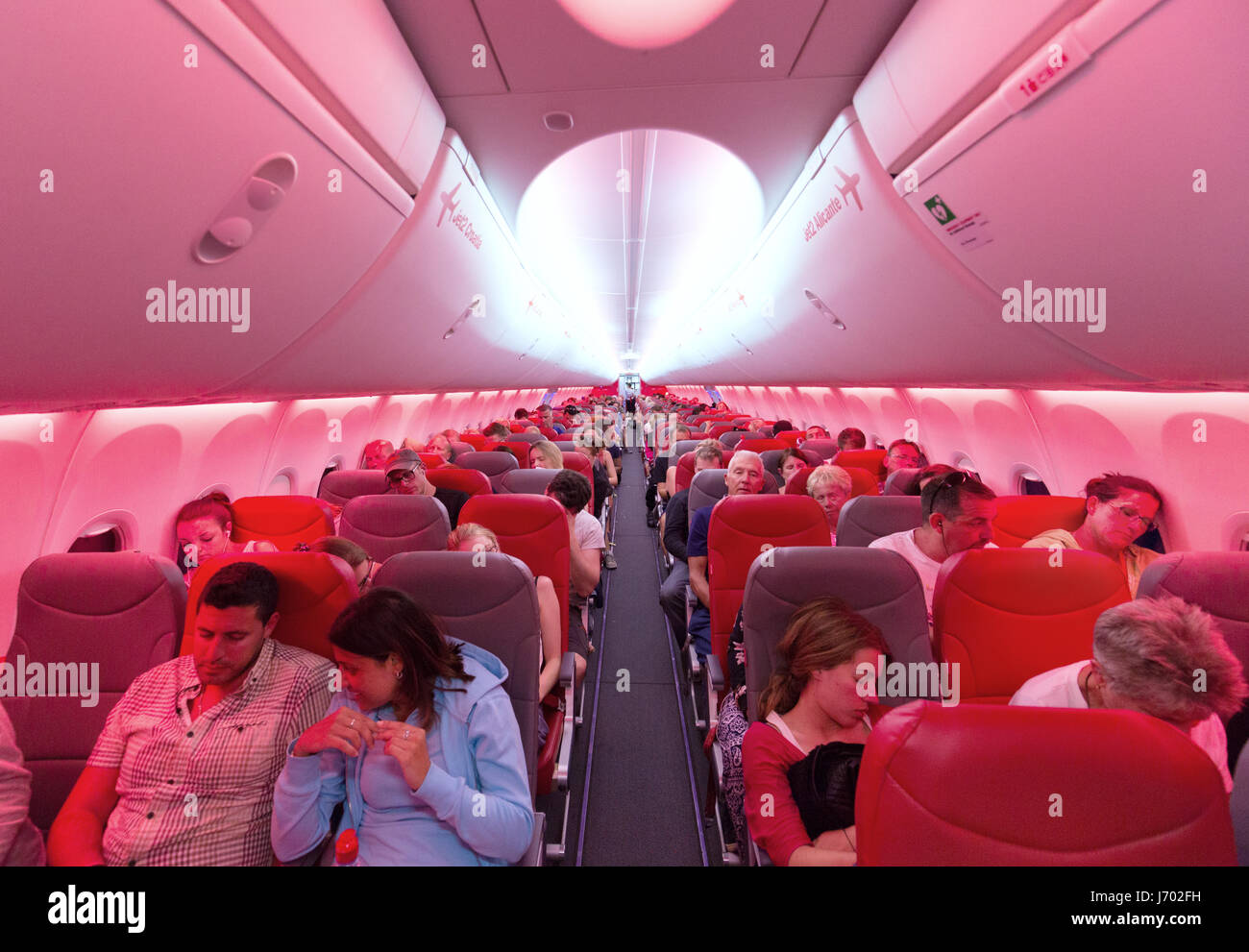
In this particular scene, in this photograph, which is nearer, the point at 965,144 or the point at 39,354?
the point at 39,354

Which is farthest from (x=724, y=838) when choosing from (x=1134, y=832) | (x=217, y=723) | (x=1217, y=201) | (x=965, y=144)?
(x=965, y=144)

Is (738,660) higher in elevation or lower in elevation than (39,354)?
lower

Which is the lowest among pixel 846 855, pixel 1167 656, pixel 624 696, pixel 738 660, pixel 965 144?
pixel 624 696

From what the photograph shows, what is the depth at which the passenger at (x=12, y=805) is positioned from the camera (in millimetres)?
1554

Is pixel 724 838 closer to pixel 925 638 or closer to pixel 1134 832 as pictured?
pixel 925 638

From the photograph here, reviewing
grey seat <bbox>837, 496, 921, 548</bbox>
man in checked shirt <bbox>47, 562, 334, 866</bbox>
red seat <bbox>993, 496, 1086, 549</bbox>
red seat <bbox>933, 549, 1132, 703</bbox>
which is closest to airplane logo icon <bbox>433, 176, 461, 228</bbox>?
man in checked shirt <bbox>47, 562, 334, 866</bbox>

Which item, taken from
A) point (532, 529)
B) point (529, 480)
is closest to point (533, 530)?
point (532, 529)

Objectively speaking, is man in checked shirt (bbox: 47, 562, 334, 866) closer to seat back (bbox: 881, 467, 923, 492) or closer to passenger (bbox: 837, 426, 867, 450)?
seat back (bbox: 881, 467, 923, 492)

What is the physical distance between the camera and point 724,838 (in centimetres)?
205

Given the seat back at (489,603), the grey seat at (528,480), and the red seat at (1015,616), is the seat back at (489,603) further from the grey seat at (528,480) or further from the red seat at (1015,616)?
the grey seat at (528,480)

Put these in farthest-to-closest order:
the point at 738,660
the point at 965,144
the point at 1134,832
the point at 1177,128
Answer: the point at 738,660 → the point at 965,144 → the point at 1177,128 → the point at 1134,832

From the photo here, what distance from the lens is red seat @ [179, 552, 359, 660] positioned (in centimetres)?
199

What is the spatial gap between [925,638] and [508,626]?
5.66 feet

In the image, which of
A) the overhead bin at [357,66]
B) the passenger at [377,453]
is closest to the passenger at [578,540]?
the overhead bin at [357,66]
